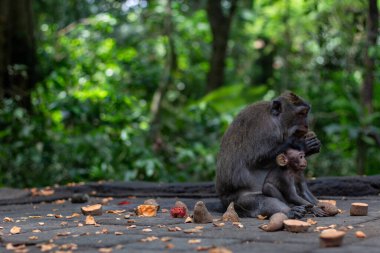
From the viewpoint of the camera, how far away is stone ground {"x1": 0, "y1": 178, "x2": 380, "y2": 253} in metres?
3.64

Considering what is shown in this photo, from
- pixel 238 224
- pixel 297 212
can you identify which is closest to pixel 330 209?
pixel 297 212

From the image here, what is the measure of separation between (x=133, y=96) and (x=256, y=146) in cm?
668

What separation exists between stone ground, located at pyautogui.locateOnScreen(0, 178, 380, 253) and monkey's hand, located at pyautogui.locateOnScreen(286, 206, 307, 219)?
0.13 meters

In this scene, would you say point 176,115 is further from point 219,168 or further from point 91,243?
point 91,243

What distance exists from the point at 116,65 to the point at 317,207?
7.47 m

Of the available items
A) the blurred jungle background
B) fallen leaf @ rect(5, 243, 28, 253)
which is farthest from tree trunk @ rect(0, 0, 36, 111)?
fallen leaf @ rect(5, 243, 28, 253)

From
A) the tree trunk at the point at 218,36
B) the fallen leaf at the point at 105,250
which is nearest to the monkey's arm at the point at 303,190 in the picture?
the fallen leaf at the point at 105,250

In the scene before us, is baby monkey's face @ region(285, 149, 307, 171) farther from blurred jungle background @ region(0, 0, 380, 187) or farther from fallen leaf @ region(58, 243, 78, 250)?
blurred jungle background @ region(0, 0, 380, 187)

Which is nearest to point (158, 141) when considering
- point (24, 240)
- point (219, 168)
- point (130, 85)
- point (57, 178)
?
point (57, 178)

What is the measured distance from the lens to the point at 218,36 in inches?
516

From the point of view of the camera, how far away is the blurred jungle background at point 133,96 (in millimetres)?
10172

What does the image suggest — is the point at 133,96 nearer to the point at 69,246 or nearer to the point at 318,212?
the point at 318,212

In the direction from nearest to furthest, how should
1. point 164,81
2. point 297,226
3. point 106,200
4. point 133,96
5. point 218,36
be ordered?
1. point 297,226
2. point 106,200
3. point 133,96
4. point 164,81
5. point 218,36

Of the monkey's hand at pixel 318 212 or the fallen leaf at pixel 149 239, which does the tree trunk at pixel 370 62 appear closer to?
the monkey's hand at pixel 318 212
